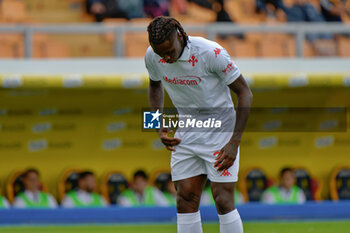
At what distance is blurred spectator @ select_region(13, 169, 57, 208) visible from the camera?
7.81m

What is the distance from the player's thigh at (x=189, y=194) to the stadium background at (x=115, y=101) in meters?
3.63

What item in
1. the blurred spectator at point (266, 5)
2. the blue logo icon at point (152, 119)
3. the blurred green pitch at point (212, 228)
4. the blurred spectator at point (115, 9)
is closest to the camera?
the blue logo icon at point (152, 119)

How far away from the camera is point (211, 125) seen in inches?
155

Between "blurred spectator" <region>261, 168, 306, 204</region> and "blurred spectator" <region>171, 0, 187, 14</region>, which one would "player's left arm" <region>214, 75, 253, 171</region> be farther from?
"blurred spectator" <region>171, 0, 187, 14</region>

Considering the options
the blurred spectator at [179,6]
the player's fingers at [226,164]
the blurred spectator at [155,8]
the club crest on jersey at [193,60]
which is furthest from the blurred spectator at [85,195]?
the club crest on jersey at [193,60]

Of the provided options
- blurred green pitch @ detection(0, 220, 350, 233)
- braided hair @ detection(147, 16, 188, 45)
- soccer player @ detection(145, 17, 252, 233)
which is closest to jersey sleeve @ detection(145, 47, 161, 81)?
soccer player @ detection(145, 17, 252, 233)

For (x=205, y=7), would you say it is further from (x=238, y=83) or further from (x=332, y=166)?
(x=238, y=83)

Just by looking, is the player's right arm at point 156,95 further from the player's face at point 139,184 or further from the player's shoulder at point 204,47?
the player's face at point 139,184

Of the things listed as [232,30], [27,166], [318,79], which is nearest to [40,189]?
[27,166]

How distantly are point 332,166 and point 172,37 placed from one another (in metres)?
5.80

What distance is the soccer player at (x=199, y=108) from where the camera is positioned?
371 cm

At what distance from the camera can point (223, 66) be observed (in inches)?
146

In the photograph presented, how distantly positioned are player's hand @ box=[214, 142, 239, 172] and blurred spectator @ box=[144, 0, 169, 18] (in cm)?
560

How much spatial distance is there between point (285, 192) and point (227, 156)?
15.7ft
